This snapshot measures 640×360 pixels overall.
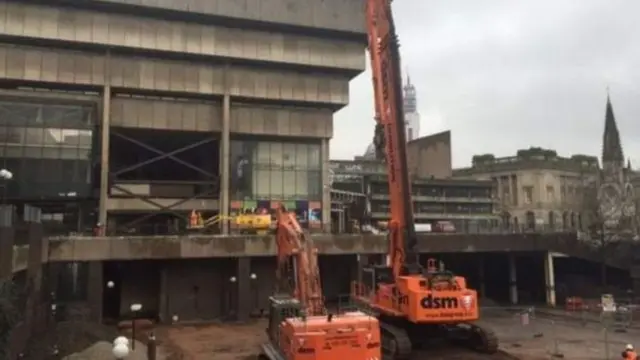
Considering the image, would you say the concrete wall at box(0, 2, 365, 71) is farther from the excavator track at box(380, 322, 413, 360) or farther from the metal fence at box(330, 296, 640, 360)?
the excavator track at box(380, 322, 413, 360)

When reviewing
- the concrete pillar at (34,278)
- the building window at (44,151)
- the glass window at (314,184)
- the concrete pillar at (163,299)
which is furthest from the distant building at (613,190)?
the concrete pillar at (34,278)

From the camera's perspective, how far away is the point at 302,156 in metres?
64.5

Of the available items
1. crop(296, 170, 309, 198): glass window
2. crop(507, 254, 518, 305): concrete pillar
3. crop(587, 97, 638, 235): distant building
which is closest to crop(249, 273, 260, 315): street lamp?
crop(296, 170, 309, 198): glass window

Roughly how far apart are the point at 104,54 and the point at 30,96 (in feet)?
26.1

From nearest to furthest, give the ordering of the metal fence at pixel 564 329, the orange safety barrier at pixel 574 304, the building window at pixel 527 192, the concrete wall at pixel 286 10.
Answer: the metal fence at pixel 564 329 < the orange safety barrier at pixel 574 304 < the concrete wall at pixel 286 10 < the building window at pixel 527 192

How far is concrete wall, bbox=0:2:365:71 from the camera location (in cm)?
5384

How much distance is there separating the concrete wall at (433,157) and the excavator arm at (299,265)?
67.9m

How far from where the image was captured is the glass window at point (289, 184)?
63594mm

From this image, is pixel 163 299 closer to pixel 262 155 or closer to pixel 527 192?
pixel 262 155

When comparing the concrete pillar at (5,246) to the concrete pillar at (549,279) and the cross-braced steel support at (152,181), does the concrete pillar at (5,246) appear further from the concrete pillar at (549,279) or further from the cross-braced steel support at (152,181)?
the concrete pillar at (549,279)

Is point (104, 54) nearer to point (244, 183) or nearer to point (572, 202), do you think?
point (244, 183)

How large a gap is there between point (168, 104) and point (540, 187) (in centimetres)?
5795

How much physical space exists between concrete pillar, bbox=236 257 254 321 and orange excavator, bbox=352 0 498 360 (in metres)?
18.8

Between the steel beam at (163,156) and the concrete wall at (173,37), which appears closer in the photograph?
the concrete wall at (173,37)
